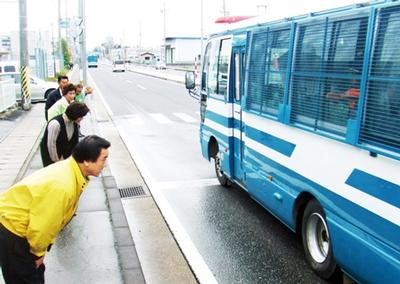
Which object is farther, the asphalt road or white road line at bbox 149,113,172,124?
white road line at bbox 149,113,172,124

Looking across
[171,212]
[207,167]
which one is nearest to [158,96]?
[207,167]

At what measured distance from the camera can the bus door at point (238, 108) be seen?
23.4 feet

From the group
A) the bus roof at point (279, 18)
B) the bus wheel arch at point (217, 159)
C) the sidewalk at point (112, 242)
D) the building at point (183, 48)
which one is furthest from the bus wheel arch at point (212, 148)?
the building at point (183, 48)

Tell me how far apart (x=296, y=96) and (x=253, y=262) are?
1.85 m

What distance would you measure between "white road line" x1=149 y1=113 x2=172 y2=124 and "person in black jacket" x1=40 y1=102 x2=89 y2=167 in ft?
36.5

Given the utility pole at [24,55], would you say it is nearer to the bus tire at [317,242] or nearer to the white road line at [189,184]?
the white road line at [189,184]

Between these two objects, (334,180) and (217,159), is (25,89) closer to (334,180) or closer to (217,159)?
(217,159)

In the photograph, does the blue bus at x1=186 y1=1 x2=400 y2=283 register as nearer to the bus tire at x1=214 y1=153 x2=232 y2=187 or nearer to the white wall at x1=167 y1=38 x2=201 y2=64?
the bus tire at x1=214 y1=153 x2=232 y2=187

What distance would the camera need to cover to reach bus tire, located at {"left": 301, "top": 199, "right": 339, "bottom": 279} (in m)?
4.80

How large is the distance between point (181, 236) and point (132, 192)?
7.54ft

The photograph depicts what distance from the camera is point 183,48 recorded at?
343 ft

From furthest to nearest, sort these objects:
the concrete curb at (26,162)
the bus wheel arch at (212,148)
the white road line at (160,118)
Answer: the white road line at (160,118), the concrete curb at (26,162), the bus wheel arch at (212,148)

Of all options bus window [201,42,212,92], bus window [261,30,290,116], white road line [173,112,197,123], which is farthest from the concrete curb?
white road line [173,112,197,123]

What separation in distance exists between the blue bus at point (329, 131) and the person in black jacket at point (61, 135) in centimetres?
221
